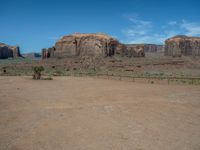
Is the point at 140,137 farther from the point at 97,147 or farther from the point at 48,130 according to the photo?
the point at 48,130

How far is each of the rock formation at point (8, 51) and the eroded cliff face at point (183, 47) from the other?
4668 inches

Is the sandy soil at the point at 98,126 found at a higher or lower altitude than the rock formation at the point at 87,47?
lower

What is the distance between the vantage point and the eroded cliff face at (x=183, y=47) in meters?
126

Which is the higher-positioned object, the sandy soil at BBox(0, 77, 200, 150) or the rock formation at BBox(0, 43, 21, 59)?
the rock formation at BBox(0, 43, 21, 59)

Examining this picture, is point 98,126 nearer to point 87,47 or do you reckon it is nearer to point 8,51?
point 87,47

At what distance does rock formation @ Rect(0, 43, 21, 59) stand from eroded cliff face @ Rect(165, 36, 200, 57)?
389 feet

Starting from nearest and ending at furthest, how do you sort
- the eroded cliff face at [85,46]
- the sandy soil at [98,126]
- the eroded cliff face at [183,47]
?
the sandy soil at [98,126] → the eroded cliff face at [85,46] → the eroded cliff face at [183,47]

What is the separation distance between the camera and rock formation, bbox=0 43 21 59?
17038cm

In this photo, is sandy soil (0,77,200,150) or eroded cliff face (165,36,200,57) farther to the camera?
eroded cliff face (165,36,200,57)

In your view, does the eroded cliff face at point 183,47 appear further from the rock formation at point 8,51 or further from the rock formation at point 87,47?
the rock formation at point 8,51

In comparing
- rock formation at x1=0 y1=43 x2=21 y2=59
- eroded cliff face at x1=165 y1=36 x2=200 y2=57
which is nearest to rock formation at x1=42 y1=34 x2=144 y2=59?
eroded cliff face at x1=165 y1=36 x2=200 y2=57

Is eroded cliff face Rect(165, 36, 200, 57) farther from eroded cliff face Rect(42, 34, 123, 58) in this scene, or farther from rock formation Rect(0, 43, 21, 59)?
rock formation Rect(0, 43, 21, 59)

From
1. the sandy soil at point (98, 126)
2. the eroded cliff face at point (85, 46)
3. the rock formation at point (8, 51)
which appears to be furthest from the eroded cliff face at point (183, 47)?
the rock formation at point (8, 51)

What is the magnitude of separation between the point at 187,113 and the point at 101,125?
533 centimetres
